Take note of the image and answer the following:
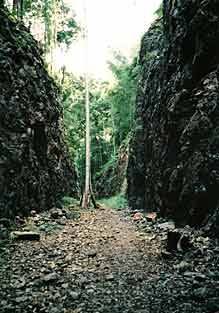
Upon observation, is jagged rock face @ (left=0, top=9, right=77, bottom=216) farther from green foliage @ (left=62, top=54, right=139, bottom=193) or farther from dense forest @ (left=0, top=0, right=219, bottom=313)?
green foliage @ (left=62, top=54, right=139, bottom=193)

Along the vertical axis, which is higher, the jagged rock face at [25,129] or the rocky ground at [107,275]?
the jagged rock face at [25,129]

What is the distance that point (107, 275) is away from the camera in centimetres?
558

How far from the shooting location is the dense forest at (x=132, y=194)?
4.88 m

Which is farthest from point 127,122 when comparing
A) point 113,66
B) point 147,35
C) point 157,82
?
point 157,82

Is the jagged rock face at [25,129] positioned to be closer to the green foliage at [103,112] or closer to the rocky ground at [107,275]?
the rocky ground at [107,275]

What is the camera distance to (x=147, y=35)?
65.2 ft

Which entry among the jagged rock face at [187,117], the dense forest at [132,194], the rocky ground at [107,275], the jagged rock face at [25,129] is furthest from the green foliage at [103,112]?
the rocky ground at [107,275]

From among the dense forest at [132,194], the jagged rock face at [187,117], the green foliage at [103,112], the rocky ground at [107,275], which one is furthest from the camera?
the green foliage at [103,112]

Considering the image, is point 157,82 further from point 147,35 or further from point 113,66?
point 113,66

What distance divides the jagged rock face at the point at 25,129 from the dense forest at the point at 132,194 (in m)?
0.05

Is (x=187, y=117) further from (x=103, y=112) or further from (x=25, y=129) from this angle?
(x=103, y=112)

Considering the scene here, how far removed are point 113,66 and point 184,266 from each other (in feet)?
78.3

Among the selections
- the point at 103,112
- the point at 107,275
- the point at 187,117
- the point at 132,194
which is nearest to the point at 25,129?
the point at 187,117

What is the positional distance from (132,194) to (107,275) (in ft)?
42.4
